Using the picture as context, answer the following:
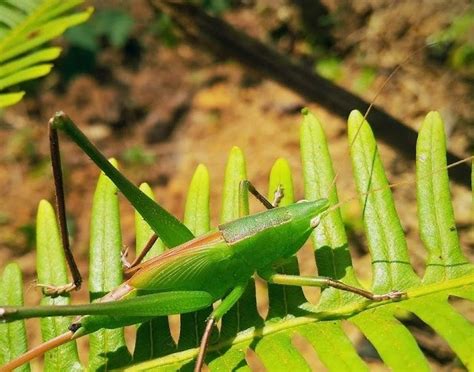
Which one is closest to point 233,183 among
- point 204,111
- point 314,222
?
point 314,222

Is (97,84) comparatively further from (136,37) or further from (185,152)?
(185,152)

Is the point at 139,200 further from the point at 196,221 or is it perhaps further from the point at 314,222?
the point at 314,222

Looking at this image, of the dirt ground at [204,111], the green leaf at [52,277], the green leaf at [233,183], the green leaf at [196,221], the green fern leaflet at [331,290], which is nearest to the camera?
the green fern leaflet at [331,290]

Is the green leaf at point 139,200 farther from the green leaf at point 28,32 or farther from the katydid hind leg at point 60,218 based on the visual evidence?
the green leaf at point 28,32

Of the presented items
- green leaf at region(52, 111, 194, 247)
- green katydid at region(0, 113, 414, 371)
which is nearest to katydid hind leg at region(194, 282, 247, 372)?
green katydid at region(0, 113, 414, 371)

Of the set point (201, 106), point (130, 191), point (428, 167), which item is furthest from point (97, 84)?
point (428, 167)

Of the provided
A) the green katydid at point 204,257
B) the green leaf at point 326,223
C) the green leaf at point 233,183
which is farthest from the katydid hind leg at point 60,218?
the green leaf at point 326,223
